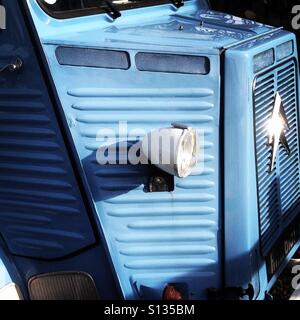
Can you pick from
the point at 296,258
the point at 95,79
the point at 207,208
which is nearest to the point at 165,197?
the point at 207,208

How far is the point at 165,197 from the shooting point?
2475 millimetres

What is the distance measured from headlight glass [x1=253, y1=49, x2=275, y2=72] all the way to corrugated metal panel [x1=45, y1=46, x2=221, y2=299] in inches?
8.8

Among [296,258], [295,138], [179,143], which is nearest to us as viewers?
[179,143]

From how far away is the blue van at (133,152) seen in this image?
236 centimetres

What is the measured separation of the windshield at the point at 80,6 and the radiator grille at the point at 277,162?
2.60 ft

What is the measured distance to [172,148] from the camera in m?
2.18

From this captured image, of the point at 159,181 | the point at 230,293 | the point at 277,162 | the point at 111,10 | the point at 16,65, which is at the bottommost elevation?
the point at 230,293

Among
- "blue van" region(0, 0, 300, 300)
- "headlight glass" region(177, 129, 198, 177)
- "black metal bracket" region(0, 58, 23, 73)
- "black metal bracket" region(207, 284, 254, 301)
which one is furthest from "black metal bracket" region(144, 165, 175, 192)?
"black metal bracket" region(0, 58, 23, 73)

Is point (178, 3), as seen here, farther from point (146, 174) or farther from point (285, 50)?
point (146, 174)

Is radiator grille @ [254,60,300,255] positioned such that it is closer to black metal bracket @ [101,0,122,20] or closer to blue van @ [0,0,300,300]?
blue van @ [0,0,300,300]

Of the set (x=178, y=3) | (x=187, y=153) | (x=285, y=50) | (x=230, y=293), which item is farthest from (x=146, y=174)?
(x=178, y=3)

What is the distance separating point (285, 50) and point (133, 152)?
3.29 feet
